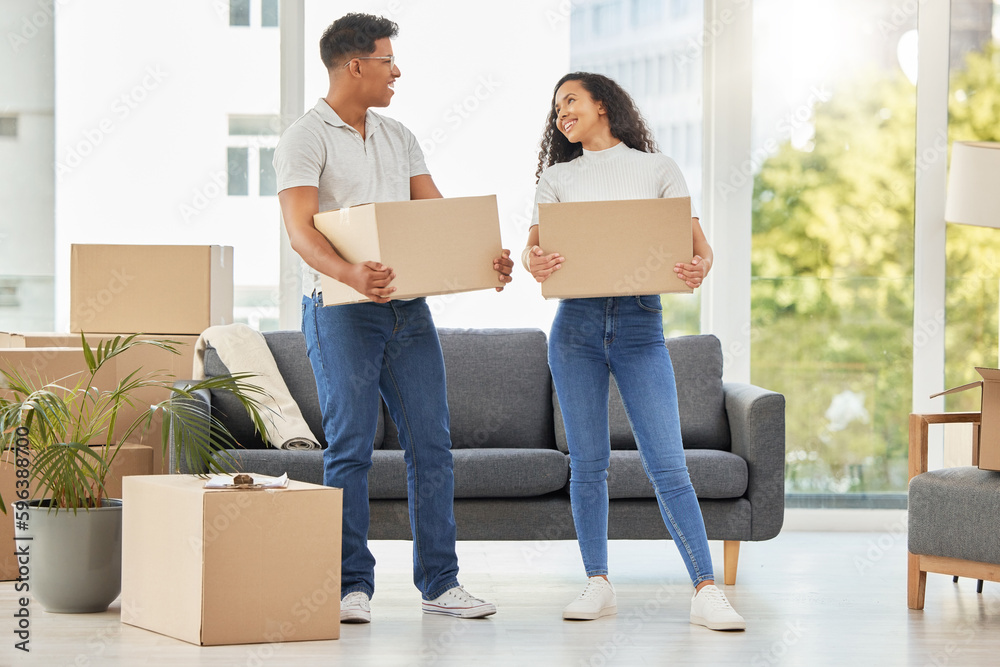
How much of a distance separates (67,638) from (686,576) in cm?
175

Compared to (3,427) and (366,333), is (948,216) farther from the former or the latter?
(3,427)

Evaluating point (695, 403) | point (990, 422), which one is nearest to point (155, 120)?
point (695, 403)

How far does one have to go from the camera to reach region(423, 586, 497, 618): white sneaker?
Answer: 2.54 meters

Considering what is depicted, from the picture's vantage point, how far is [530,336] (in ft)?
11.8

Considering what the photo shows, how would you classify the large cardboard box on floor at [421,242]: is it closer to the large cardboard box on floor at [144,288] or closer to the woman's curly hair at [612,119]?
the woman's curly hair at [612,119]

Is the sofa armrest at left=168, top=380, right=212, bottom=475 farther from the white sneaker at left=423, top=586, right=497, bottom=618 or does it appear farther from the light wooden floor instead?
the white sneaker at left=423, top=586, right=497, bottom=618

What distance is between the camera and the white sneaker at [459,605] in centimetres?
254

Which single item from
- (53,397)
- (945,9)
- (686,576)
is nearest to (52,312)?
(53,397)

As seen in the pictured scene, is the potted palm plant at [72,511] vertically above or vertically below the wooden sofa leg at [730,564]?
above

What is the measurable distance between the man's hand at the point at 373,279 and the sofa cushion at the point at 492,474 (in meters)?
0.83
